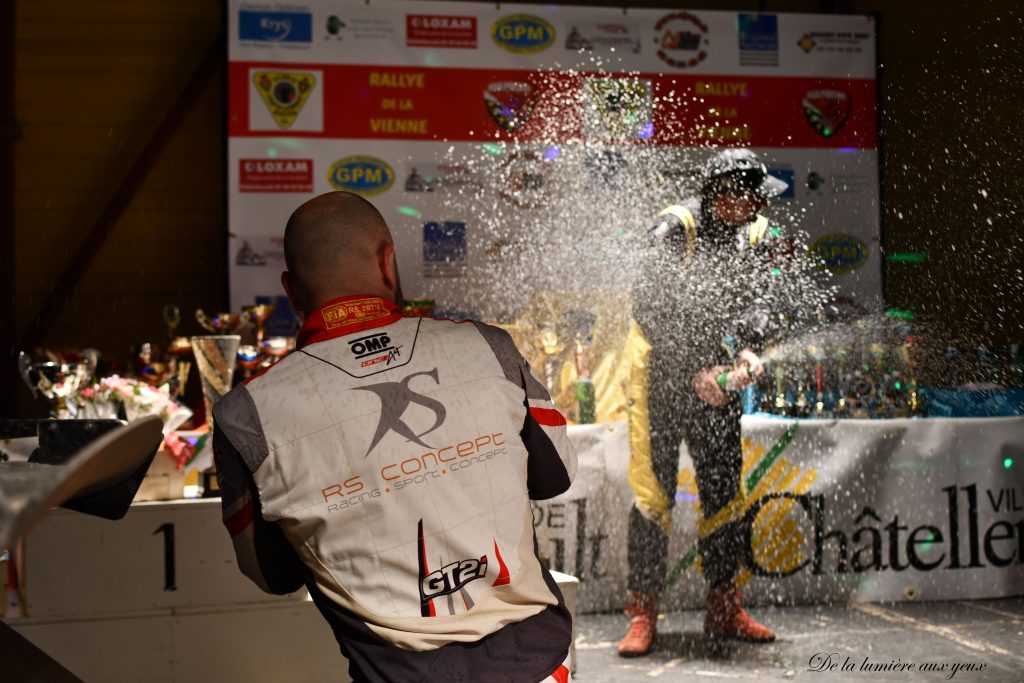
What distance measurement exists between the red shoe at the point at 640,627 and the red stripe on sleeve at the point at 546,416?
2355 millimetres

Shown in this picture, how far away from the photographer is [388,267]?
4.82ft

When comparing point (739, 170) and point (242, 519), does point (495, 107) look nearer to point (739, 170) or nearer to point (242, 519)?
point (739, 170)

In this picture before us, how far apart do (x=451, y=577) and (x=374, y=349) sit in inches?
12.7

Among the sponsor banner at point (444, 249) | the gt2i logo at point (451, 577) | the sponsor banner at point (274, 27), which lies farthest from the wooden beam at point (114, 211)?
the gt2i logo at point (451, 577)

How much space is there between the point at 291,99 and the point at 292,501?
4548 millimetres

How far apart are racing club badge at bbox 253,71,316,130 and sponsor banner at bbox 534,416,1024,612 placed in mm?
2574

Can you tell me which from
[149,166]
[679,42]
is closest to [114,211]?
[149,166]

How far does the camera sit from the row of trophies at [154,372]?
3.15m

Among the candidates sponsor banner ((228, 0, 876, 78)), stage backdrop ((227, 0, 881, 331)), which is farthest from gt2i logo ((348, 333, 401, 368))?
sponsor banner ((228, 0, 876, 78))

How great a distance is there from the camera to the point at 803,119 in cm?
579

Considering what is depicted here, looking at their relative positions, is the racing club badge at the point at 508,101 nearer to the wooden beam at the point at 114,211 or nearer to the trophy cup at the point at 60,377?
the wooden beam at the point at 114,211

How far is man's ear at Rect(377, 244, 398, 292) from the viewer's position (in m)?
1.46

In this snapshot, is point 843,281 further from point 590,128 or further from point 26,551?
point 26,551

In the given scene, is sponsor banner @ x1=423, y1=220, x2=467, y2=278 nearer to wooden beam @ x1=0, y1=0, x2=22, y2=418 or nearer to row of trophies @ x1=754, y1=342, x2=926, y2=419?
row of trophies @ x1=754, y1=342, x2=926, y2=419
